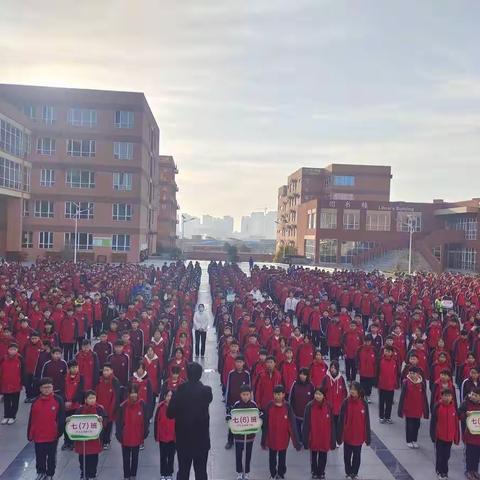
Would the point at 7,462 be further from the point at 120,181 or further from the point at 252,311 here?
the point at 120,181

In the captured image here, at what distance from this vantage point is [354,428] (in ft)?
26.3

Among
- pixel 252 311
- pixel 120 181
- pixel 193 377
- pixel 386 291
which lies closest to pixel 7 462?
pixel 193 377

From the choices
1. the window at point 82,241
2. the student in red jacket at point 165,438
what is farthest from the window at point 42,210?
the student in red jacket at point 165,438

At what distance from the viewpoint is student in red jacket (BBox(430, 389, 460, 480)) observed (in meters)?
8.15

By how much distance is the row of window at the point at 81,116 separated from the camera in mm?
51938

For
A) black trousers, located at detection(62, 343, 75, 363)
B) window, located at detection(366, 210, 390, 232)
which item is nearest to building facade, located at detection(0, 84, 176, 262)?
window, located at detection(366, 210, 390, 232)

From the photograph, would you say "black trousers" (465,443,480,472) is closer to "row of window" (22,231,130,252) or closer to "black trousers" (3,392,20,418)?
"black trousers" (3,392,20,418)

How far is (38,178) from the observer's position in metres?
52.3

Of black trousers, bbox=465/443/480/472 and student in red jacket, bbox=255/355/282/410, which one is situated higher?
student in red jacket, bbox=255/355/282/410

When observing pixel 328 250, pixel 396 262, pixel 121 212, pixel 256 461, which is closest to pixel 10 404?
pixel 256 461

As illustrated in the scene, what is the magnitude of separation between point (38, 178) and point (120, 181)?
7.69 meters

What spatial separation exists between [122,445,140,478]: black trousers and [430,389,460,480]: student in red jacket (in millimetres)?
4417

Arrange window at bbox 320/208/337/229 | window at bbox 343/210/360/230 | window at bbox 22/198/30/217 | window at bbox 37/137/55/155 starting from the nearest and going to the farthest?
window at bbox 22/198/30/217 → window at bbox 37/137/55/155 → window at bbox 343/210/360/230 → window at bbox 320/208/337/229

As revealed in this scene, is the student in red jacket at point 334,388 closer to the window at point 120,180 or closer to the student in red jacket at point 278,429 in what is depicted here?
the student in red jacket at point 278,429
